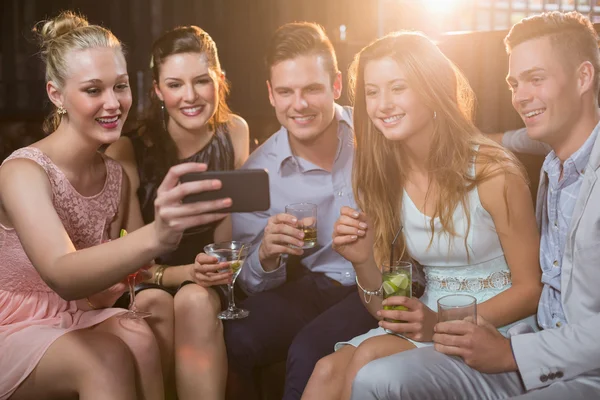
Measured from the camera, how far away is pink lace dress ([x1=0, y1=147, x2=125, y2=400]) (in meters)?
1.89

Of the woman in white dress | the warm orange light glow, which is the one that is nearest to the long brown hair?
the woman in white dress

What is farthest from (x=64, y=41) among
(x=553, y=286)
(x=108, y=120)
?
(x=553, y=286)

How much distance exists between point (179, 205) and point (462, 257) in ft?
3.11

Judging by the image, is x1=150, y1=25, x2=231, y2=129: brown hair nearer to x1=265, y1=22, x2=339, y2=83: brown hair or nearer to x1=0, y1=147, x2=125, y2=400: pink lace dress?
x1=265, y1=22, x2=339, y2=83: brown hair

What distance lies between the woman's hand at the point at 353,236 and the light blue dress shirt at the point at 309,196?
0.50m

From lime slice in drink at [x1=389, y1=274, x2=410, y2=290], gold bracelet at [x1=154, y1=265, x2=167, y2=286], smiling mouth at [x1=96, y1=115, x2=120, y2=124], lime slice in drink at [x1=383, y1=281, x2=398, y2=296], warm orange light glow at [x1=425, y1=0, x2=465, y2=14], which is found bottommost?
gold bracelet at [x1=154, y1=265, x2=167, y2=286]

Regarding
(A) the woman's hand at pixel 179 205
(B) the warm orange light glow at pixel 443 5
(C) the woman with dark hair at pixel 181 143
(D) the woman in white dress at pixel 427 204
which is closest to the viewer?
(A) the woman's hand at pixel 179 205

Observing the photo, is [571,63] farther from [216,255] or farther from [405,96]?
[216,255]

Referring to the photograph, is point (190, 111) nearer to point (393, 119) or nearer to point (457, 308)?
point (393, 119)

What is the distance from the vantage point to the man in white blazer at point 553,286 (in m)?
1.71

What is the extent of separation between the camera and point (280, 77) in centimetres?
263

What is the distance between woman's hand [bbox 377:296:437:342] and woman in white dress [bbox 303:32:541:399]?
0.7 inches

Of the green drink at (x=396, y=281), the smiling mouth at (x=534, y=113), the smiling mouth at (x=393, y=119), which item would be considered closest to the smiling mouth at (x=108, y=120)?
the smiling mouth at (x=393, y=119)

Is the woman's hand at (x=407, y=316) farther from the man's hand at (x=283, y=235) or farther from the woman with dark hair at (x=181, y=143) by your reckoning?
the woman with dark hair at (x=181, y=143)
